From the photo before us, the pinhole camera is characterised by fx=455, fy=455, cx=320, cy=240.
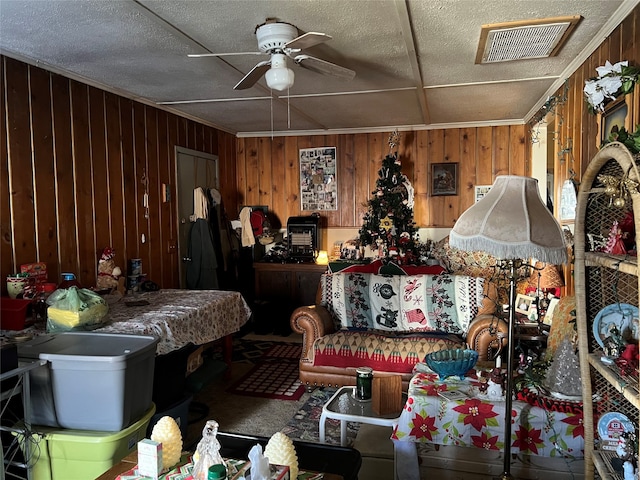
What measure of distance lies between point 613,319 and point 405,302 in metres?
2.07

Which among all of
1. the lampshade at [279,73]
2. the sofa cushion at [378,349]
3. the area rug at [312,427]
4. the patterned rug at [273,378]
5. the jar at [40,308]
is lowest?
the area rug at [312,427]

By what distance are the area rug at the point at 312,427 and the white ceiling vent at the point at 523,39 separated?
2.48 metres

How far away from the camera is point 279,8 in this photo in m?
2.22

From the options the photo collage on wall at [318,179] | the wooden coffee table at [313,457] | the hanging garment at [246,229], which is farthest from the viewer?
the photo collage on wall at [318,179]

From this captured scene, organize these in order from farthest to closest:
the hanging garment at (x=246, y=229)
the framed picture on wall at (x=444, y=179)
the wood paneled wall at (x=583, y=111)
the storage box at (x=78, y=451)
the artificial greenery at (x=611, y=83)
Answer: the hanging garment at (x=246, y=229) < the framed picture on wall at (x=444, y=179) < the wood paneled wall at (x=583, y=111) < the artificial greenery at (x=611, y=83) < the storage box at (x=78, y=451)

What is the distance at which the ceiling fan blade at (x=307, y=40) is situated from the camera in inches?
83.1

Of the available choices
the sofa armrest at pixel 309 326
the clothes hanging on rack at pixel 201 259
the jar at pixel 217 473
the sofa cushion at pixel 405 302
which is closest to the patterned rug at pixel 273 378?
the sofa armrest at pixel 309 326

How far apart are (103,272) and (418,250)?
339 cm

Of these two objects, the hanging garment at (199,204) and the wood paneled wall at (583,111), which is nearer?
the wood paneled wall at (583,111)

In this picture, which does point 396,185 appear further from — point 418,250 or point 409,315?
point 409,315

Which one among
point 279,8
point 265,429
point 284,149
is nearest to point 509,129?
point 284,149

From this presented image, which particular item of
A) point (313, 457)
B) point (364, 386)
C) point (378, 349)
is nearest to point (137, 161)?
point (378, 349)

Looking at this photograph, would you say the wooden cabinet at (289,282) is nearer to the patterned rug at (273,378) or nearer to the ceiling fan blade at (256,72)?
the patterned rug at (273,378)

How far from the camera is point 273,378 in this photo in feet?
12.6
